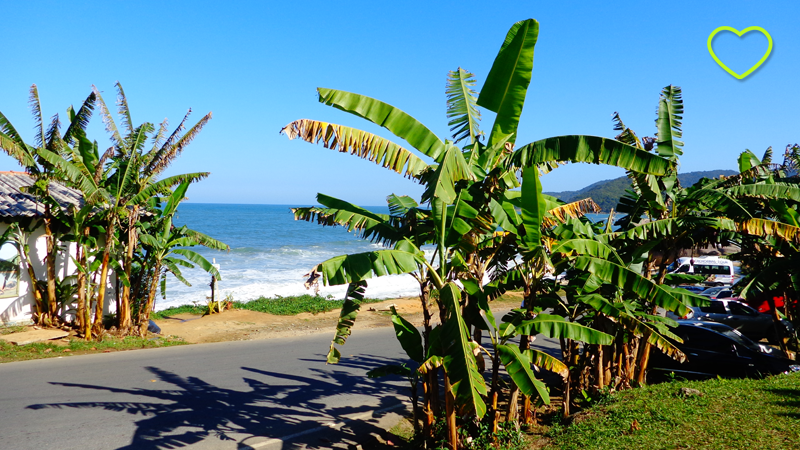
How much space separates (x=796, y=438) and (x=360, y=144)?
19.7ft

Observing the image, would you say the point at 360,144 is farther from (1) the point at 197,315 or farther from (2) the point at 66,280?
(1) the point at 197,315

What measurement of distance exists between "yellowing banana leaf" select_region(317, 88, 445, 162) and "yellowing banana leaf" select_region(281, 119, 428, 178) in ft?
0.66

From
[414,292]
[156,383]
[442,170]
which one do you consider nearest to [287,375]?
[156,383]

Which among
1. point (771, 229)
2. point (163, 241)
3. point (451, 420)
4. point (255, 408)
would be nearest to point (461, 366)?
point (451, 420)

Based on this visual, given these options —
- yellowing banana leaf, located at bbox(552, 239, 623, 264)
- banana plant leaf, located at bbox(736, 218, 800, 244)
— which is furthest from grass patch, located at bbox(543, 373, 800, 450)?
banana plant leaf, located at bbox(736, 218, 800, 244)

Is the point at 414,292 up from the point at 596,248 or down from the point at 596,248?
down

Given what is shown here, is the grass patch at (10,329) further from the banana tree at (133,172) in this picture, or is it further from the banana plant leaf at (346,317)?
the banana plant leaf at (346,317)

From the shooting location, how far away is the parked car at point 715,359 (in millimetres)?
9656

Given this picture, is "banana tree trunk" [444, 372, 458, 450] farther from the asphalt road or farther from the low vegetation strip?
the low vegetation strip

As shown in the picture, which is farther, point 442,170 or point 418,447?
point 418,447

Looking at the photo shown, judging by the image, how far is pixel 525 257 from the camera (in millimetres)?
6539

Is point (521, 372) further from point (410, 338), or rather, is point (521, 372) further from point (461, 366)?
point (410, 338)

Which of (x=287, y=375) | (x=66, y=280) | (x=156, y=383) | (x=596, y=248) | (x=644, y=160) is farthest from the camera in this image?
(x=66, y=280)

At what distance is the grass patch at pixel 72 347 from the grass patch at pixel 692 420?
36.3 feet
